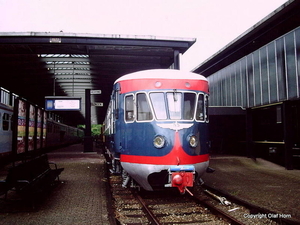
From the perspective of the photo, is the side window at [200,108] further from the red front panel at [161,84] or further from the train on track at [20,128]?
the train on track at [20,128]

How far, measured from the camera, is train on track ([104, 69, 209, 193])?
662 cm

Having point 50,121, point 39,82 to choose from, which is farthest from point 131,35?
point 50,121

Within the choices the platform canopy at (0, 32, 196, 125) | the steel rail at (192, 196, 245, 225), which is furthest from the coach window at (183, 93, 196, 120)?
the platform canopy at (0, 32, 196, 125)

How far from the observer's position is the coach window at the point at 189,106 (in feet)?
23.1

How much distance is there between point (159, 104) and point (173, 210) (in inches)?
93.4

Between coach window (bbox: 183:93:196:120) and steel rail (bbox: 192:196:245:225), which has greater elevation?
coach window (bbox: 183:93:196:120)

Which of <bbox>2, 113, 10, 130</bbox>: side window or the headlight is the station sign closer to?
<bbox>2, 113, 10, 130</bbox>: side window

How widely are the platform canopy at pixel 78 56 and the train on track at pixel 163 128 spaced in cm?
648

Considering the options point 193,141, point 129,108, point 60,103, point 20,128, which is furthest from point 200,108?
point 60,103

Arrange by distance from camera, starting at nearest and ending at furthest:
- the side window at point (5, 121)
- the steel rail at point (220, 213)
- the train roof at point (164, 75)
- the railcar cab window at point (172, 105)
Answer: the steel rail at point (220, 213), the railcar cab window at point (172, 105), the train roof at point (164, 75), the side window at point (5, 121)

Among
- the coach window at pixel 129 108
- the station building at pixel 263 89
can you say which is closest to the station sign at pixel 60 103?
the station building at pixel 263 89

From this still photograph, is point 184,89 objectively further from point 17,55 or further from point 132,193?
point 17,55

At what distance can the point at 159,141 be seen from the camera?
674 cm

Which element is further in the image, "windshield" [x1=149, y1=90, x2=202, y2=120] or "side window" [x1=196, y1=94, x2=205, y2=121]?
"side window" [x1=196, y1=94, x2=205, y2=121]
